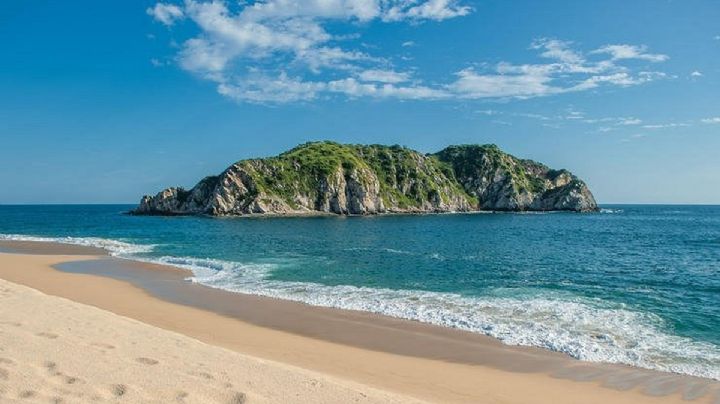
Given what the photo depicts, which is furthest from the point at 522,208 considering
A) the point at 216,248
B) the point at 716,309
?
the point at 716,309

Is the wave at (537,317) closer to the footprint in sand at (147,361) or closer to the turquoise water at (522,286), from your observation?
the turquoise water at (522,286)

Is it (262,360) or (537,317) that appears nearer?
(262,360)

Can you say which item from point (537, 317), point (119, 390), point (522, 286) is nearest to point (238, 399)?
point (119, 390)

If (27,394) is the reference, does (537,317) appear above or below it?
below

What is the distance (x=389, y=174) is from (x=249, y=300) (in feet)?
498

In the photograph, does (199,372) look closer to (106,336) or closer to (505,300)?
(106,336)

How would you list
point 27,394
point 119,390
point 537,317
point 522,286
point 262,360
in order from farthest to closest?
point 522,286
point 537,317
point 262,360
point 119,390
point 27,394

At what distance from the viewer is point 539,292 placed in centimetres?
2520

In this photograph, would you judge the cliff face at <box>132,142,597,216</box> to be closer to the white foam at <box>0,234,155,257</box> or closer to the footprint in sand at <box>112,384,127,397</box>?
the white foam at <box>0,234,155,257</box>

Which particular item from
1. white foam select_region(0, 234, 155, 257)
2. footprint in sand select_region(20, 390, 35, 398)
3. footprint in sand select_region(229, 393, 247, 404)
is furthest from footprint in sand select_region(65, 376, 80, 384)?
white foam select_region(0, 234, 155, 257)

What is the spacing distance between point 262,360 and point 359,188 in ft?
453

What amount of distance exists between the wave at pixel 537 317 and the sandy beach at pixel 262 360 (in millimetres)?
1033

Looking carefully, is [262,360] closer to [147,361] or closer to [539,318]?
[147,361]

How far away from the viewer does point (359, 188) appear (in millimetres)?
148250
